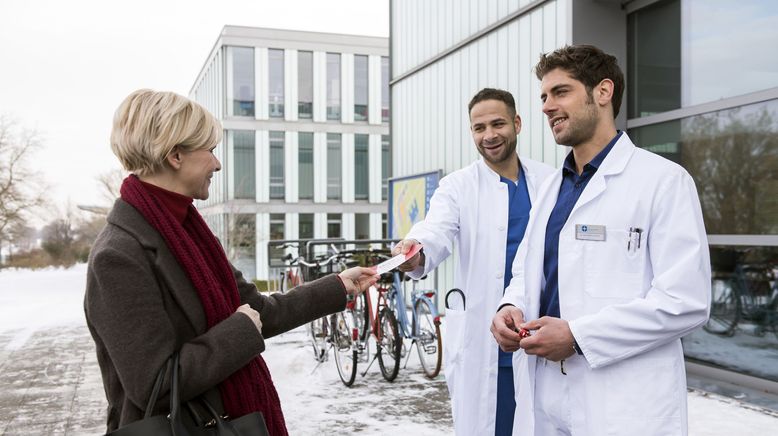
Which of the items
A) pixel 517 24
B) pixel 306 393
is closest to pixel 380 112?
pixel 517 24

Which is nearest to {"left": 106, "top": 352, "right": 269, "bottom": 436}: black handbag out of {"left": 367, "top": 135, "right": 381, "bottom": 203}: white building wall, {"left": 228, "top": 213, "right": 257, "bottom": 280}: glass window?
{"left": 228, "top": 213, "right": 257, "bottom": 280}: glass window

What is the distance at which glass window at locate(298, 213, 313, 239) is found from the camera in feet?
128

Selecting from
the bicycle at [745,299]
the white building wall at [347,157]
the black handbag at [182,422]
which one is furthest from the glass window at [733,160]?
the white building wall at [347,157]

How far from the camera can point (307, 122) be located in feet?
129

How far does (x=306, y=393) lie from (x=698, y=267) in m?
4.61

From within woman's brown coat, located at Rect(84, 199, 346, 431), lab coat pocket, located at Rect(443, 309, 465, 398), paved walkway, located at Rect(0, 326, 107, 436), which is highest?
woman's brown coat, located at Rect(84, 199, 346, 431)

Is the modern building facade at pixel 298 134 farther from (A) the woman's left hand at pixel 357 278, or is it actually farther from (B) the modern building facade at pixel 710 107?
(A) the woman's left hand at pixel 357 278

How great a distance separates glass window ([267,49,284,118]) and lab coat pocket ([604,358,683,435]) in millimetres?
38003

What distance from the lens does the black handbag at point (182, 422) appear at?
1607 mm

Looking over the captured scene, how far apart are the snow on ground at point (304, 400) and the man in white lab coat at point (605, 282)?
9.07ft

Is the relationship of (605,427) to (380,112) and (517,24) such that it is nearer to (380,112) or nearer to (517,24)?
(517,24)

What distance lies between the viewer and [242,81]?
3797 cm

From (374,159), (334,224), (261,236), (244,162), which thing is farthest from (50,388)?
(374,159)

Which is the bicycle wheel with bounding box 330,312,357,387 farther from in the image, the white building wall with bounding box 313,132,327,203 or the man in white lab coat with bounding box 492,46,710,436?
the white building wall with bounding box 313,132,327,203
